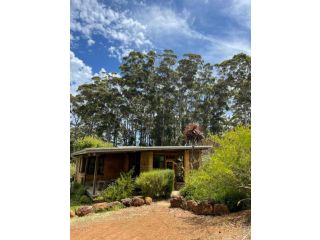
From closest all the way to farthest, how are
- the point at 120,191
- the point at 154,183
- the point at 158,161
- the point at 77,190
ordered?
1. the point at 154,183
2. the point at 120,191
3. the point at 77,190
4. the point at 158,161

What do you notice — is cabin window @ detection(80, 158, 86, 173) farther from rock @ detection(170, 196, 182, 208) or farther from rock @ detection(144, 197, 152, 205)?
rock @ detection(170, 196, 182, 208)

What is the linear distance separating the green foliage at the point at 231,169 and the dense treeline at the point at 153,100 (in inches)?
348

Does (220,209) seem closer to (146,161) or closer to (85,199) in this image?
(146,161)

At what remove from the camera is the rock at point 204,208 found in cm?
390

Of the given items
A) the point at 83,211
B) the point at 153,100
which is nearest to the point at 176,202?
the point at 83,211

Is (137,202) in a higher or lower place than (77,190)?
higher

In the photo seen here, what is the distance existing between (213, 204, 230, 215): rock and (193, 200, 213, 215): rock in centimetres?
7

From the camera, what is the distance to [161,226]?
3506 millimetres

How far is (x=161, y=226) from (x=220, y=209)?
2.65ft

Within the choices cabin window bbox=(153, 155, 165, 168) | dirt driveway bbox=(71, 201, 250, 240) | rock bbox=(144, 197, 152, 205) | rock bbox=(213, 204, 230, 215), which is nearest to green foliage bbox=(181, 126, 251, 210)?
rock bbox=(213, 204, 230, 215)

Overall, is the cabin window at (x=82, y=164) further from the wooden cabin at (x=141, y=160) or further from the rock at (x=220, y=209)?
the rock at (x=220, y=209)

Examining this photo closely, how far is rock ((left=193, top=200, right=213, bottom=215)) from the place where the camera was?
3.90 metres
